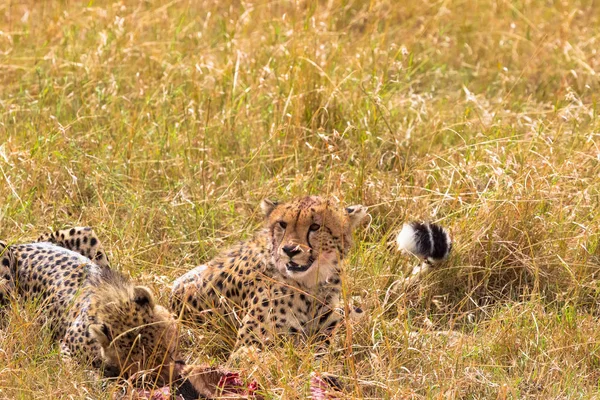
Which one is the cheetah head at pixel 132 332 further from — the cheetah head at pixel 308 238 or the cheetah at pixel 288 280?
the cheetah head at pixel 308 238

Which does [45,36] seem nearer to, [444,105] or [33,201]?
[33,201]

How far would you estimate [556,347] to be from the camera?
159 inches

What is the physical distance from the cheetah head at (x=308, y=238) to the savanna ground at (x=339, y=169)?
0.39 feet

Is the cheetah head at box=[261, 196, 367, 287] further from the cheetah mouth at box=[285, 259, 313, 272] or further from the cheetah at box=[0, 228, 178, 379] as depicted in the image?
the cheetah at box=[0, 228, 178, 379]

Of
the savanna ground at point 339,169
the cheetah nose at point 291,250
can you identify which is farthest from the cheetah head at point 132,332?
the cheetah nose at point 291,250

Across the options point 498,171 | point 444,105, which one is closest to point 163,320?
point 498,171

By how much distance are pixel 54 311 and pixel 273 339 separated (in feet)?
2.86

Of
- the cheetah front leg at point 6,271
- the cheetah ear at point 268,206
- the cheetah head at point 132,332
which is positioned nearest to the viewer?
the cheetah head at point 132,332

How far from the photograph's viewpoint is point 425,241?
4.34 meters

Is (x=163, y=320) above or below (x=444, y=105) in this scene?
above

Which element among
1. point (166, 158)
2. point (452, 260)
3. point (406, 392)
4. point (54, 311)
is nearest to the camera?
point (406, 392)

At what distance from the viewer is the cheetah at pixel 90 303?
3.72 metres

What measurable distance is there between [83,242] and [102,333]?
953mm

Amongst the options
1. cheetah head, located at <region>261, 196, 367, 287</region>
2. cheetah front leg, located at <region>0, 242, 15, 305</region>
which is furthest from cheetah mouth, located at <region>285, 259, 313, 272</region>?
cheetah front leg, located at <region>0, 242, 15, 305</region>
